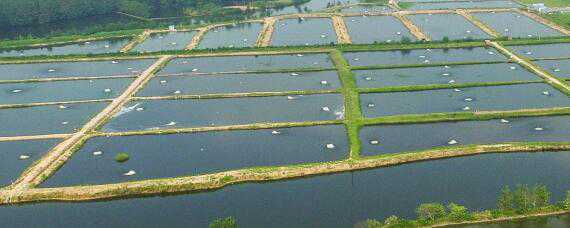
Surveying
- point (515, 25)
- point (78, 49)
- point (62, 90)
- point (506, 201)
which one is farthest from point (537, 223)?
point (78, 49)

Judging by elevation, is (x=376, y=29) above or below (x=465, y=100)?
above

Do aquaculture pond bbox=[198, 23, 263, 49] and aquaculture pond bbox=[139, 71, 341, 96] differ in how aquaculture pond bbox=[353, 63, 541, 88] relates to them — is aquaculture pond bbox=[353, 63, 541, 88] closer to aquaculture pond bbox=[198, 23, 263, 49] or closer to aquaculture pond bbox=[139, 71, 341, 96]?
aquaculture pond bbox=[139, 71, 341, 96]

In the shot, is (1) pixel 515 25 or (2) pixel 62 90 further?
(1) pixel 515 25

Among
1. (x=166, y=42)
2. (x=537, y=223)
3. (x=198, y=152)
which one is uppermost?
(x=166, y=42)

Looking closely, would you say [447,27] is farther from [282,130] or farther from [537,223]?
[537,223]

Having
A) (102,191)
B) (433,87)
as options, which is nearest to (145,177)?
(102,191)

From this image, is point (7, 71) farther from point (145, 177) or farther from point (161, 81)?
point (145, 177)

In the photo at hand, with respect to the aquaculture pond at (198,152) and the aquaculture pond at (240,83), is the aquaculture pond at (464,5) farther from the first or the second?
the aquaculture pond at (198,152)
